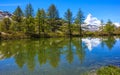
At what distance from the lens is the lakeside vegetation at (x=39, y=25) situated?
8875cm

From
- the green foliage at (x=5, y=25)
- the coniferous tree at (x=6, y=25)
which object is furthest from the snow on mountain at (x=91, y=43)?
the coniferous tree at (x=6, y=25)

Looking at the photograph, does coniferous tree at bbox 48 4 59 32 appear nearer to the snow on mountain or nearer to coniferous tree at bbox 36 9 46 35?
coniferous tree at bbox 36 9 46 35

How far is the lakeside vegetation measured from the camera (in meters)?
88.8

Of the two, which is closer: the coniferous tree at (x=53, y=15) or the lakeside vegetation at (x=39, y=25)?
the lakeside vegetation at (x=39, y=25)

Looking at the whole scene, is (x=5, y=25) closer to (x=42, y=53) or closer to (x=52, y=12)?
(x=52, y=12)

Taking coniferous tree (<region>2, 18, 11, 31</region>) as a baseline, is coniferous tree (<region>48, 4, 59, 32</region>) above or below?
above

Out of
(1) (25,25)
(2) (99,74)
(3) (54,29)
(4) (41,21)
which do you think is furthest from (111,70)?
(3) (54,29)

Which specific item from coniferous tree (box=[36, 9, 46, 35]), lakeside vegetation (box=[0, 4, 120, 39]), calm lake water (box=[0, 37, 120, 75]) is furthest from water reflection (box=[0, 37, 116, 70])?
coniferous tree (box=[36, 9, 46, 35])

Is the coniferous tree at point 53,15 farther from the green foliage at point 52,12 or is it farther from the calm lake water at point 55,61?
the calm lake water at point 55,61

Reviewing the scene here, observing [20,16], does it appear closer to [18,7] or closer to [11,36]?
[18,7]

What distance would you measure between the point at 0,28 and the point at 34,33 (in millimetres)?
13521

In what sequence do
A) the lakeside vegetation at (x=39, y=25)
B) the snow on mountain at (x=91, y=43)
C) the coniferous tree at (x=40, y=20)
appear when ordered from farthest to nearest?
1. the coniferous tree at (x=40, y=20)
2. the lakeside vegetation at (x=39, y=25)
3. the snow on mountain at (x=91, y=43)

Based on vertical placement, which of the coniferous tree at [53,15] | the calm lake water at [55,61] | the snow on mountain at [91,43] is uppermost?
the coniferous tree at [53,15]

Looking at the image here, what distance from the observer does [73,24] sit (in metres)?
107
